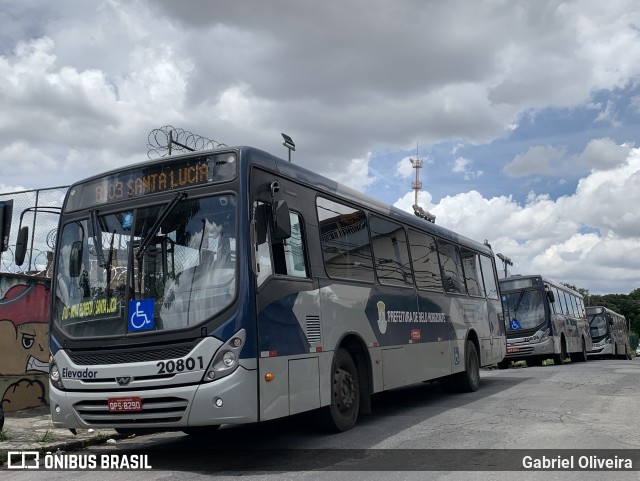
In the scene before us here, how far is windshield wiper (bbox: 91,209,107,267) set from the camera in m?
7.08

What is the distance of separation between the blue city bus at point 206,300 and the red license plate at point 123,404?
15 millimetres

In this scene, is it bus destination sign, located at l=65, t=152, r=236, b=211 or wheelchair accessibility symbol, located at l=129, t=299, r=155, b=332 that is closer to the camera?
wheelchair accessibility symbol, located at l=129, t=299, r=155, b=332

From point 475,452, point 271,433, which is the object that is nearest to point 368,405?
point 271,433

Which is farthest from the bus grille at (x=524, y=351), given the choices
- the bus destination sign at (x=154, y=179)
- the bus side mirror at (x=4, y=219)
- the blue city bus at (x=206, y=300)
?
the bus side mirror at (x=4, y=219)

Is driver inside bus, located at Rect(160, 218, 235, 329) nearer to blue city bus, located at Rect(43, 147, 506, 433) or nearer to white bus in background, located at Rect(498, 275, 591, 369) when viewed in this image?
blue city bus, located at Rect(43, 147, 506, 433)

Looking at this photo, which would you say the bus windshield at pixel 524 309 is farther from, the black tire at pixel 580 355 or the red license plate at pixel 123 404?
the red license plate at pixel 123 404

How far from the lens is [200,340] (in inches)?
248

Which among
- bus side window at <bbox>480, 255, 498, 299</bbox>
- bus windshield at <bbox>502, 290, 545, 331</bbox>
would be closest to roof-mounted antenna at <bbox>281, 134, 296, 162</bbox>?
bus side window at <bbox>480, 255, 498, 299</bbox>

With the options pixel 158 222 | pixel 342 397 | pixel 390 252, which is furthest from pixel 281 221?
pixel 390 252

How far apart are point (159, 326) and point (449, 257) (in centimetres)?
785

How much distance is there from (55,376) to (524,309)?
1963 centimetres

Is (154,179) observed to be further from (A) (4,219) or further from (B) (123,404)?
(B) (123,404)

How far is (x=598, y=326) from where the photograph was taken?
4106 centimetres

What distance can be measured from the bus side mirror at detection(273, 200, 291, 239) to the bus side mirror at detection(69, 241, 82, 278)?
2314 millimetres
